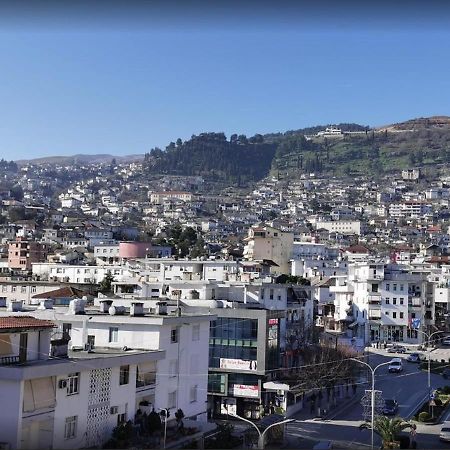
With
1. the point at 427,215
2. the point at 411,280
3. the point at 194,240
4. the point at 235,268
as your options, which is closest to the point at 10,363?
the point at 235,268

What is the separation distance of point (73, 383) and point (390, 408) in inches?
626

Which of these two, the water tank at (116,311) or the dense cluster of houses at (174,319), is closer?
the dense cluster of houses at (174,319)

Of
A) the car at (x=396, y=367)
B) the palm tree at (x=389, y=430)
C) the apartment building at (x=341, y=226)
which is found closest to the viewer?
the palm tree at (x=389, y=430)

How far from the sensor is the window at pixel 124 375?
627 inches

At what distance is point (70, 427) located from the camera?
14.3 metres

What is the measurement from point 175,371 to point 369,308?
34.5m

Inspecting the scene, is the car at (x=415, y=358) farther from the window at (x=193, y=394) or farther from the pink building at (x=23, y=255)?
the pink building at (x=23, y=255)

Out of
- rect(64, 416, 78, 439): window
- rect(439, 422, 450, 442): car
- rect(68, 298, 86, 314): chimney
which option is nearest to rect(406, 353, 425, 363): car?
rect(439, 422, 450, 442): car

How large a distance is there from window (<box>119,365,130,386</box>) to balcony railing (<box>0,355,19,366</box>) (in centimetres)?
254

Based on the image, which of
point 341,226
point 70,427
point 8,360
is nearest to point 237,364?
point 70,427

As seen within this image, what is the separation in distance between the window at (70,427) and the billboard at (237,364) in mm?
12628

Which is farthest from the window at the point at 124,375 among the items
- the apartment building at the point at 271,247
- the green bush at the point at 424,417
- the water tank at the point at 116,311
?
the apartment building at the point at 271,247

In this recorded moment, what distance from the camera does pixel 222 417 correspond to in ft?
85.9

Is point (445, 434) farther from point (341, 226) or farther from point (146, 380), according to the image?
point (341, 226)
